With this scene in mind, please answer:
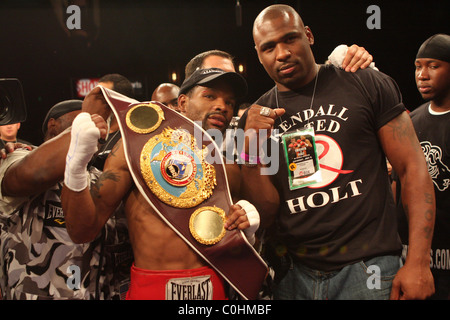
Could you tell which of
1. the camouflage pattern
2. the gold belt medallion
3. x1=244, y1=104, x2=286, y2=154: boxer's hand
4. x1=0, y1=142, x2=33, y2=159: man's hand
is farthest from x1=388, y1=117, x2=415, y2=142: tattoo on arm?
x1=0, y1=142, x2=33, y2=159: man's hand

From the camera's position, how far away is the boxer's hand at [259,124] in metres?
1.40

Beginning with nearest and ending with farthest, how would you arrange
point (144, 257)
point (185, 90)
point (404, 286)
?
point (404, 286) → point (144, 257) → point (185, 90)

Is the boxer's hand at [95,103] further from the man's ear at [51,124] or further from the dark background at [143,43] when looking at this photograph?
the dark background at [143,43]

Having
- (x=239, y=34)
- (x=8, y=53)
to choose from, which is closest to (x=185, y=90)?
(x=239, y=34)

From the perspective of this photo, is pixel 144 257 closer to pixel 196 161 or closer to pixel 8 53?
pixel 196 161

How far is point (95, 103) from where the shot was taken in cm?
152

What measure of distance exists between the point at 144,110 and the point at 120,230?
683 millimetres

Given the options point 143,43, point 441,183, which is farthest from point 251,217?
point 143,43

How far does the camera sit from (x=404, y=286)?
1280 mm

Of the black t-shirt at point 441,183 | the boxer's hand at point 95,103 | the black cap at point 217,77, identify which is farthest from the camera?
the black t-shirt at point 441,183

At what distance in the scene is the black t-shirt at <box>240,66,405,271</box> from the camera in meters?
1.42

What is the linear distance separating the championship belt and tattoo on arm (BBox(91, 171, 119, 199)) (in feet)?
0.25

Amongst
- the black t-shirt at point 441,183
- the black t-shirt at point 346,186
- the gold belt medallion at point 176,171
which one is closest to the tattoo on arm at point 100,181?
the gold belt medallion at point 176,171

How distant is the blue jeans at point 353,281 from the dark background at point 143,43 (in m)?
2.87
